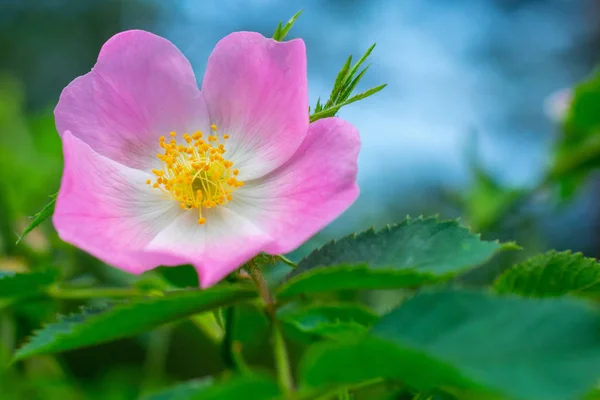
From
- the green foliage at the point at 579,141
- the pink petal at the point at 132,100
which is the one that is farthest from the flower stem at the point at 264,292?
the green foliage at the point at 579,141

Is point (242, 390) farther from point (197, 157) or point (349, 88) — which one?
point (197, 157)

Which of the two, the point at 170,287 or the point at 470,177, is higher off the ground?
the point at 470,177

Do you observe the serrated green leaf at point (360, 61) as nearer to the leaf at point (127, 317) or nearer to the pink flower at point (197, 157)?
the pink flower at point (197, 157)

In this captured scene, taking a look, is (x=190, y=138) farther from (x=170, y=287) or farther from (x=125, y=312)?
(x=125, y=312)

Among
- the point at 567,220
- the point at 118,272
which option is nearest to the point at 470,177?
the point at 118,272

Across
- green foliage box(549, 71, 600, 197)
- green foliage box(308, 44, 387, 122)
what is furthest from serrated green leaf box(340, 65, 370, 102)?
green foliage box(549, 71, 600, 197)

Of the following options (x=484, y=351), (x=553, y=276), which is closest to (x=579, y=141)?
(x=553, y=276)

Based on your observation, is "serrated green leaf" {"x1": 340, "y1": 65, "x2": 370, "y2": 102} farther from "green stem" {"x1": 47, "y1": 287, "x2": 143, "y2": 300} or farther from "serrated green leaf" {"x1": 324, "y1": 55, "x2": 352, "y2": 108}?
→ "green stem" {"x1": 47, "y1": 287, "x2": 143, "y2": 300}
